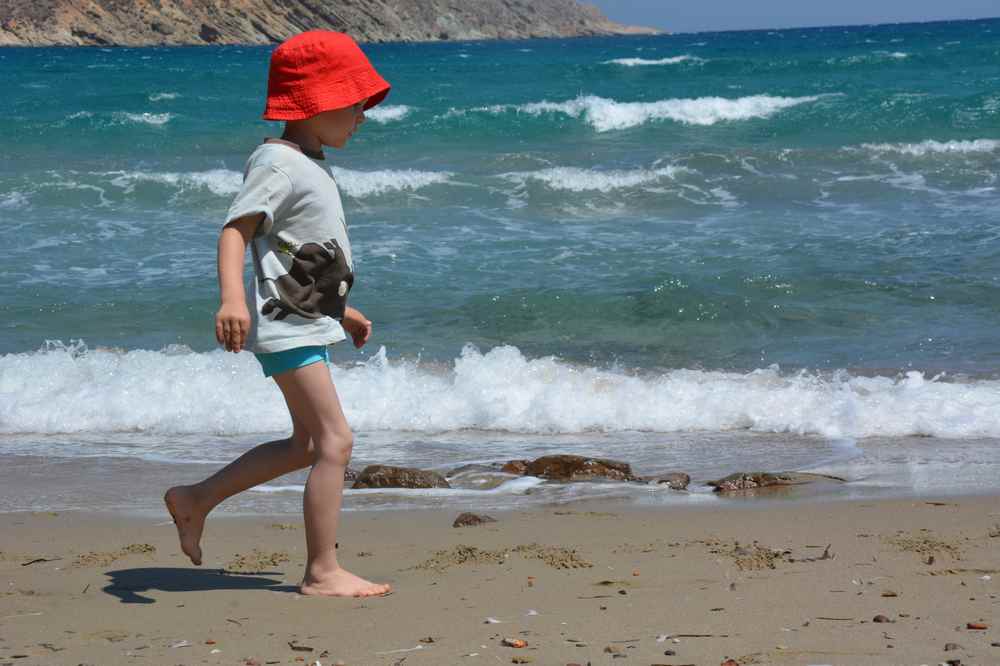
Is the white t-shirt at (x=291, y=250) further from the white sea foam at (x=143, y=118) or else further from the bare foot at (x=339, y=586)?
the white sea foam at (x=143, y=118)

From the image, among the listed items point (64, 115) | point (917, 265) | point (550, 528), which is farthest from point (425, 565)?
point (64, 115)

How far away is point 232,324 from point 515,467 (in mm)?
2458

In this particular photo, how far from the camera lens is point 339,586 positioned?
127 inches

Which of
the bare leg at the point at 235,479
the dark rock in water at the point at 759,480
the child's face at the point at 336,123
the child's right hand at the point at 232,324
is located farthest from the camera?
the dark rock in water at the point at 759,480

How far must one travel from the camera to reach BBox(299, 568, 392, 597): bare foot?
126 inches

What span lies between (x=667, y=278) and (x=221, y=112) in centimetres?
1743

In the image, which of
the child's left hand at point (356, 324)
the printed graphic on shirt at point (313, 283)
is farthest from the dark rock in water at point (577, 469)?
the printed graphic on shirt at point (313, 283)

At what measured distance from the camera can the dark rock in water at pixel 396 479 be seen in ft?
16.2

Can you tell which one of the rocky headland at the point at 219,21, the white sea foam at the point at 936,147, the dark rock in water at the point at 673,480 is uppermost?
the rocky headland at the point at 219,21

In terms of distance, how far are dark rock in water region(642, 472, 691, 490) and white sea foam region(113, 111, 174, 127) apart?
1889 cm

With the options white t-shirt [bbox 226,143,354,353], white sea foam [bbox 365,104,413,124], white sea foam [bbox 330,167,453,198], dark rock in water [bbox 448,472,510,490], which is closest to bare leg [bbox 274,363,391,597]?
white t-shirt [bbox 226,143,354,353]

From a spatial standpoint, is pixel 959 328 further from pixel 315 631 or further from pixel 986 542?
pixel 315 631

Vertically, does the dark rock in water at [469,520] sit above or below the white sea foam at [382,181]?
below

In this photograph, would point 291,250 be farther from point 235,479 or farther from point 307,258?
point 235,479
